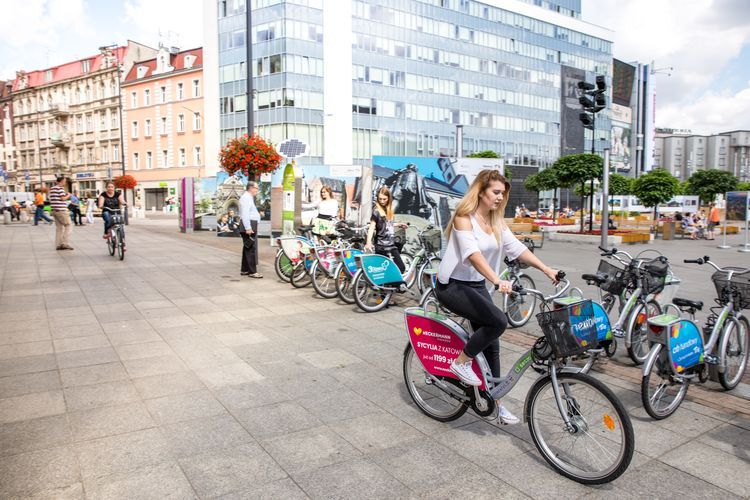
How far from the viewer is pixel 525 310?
24.5 ft

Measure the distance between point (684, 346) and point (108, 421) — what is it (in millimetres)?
4331

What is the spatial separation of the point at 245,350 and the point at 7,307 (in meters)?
4.39

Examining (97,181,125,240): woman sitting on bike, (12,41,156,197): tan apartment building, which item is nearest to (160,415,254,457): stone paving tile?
(97,181,125,240): woman sitting on bike

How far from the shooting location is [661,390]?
168 inches

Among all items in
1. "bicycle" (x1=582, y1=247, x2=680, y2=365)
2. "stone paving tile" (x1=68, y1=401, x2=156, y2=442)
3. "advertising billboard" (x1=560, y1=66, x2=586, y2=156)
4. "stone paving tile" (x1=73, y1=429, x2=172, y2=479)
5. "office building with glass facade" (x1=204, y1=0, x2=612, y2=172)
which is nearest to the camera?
"stone paving tile" (x1=73, y1=429, x2=172, y2=479)

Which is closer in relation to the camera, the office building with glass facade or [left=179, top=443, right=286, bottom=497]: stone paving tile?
[left=179, top=443, right=286, bottom=497]: stone paving tile

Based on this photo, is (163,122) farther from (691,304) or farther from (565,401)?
(565,401)

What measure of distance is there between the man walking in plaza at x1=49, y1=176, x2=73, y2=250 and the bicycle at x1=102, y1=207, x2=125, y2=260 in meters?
2.17

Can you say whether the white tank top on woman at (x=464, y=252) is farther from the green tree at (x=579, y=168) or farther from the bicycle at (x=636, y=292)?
the green tree at (x=579, y=168)

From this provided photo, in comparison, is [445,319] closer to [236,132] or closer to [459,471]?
[459,471]

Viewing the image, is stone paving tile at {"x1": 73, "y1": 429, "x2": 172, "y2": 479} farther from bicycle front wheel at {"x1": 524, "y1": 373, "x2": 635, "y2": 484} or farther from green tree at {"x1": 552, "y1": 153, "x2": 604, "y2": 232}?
green tree at {"x1": 552, "y1": 153, "x2": 604, "y2": 232}

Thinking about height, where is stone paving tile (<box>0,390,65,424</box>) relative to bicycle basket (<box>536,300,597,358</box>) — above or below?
below

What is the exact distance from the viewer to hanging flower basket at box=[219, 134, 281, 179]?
54.6 feet

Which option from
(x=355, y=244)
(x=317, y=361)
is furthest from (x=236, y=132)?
(x=317, y=361)
